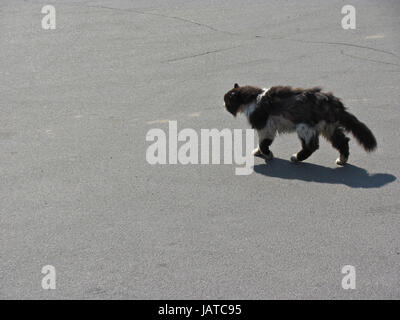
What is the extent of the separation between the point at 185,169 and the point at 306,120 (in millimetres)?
1810

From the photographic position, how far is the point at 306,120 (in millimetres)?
9539

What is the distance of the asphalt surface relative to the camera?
727 centimetres

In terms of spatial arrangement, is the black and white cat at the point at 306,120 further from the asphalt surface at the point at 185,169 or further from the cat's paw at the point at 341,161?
the asphalt surface at the point at 185,169

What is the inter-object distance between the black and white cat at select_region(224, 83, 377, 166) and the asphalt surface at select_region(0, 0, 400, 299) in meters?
0.37

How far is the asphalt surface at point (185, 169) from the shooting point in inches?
286

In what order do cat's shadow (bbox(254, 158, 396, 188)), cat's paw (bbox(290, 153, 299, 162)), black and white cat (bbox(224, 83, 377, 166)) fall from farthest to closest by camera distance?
cat's paw (bbox(290, 153, 299, 162))
black and white cat (bbox(224, 83, 377, 166))
cat's shadow (bbox(254, 158, 396, 188))

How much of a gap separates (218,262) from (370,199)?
2.44 metres

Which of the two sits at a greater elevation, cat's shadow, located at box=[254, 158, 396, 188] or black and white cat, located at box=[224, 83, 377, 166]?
black and white cat, located at box=[224, 83, 377, 166]

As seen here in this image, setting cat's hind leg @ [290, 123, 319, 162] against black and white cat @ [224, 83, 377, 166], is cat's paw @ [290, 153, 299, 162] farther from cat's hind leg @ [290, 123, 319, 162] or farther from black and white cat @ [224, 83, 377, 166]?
cat's hind leg @ [290, 123, 319, 162]

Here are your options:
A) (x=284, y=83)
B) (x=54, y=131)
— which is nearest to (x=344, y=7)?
(x=284, y=83)

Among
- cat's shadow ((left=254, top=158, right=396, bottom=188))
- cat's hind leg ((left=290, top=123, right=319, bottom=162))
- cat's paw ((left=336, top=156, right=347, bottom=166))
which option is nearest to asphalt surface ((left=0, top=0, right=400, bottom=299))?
cat's shadow ((left=254, top=158, right=396, bottom=188))

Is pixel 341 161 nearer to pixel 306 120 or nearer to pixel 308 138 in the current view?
pixel 308 138

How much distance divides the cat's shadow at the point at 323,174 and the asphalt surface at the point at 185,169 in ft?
0.10

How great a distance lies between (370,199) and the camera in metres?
8.80
